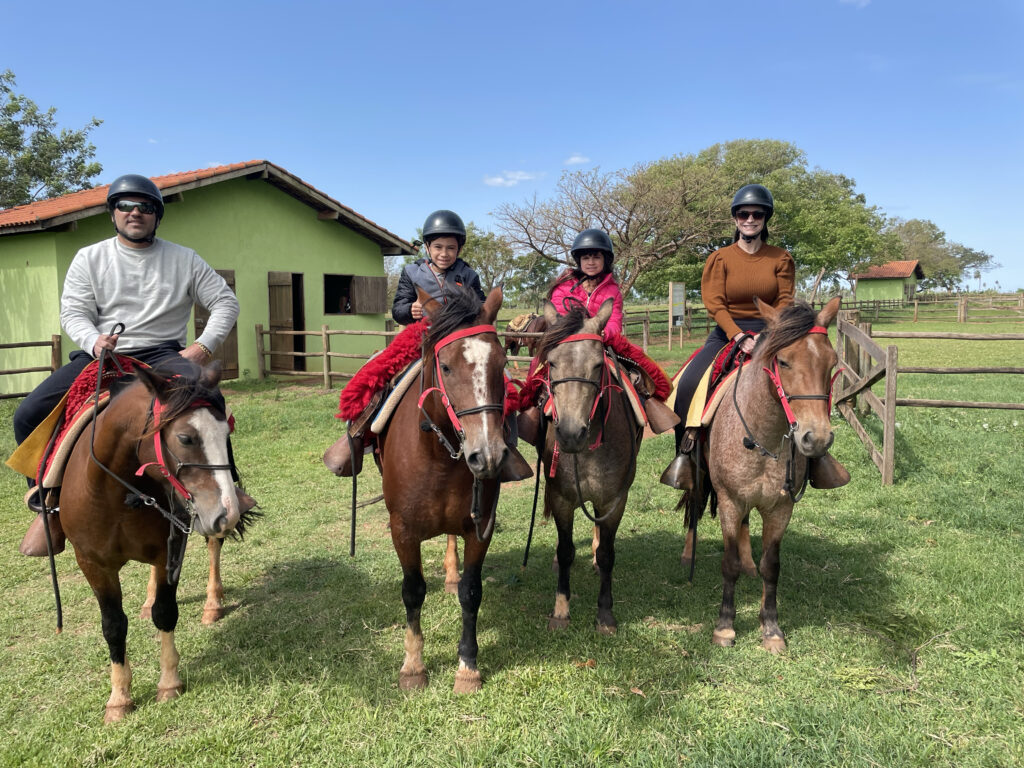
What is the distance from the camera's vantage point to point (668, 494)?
6.95 meters

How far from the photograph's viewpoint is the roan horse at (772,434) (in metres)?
3.33

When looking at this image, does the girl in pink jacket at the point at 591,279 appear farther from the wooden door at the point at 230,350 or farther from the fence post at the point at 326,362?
the wooden door at the point at 230,350

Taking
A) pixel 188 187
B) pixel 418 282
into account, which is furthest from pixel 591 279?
pixel 188 187

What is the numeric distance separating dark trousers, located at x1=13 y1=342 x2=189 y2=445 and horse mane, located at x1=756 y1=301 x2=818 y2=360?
11.4ft

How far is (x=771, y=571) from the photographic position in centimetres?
386

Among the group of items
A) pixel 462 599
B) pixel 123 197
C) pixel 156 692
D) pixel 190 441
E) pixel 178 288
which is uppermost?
pixel 123 197

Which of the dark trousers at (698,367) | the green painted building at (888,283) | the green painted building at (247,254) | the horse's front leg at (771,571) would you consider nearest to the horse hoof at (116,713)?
the horse's front leg at (771,571)

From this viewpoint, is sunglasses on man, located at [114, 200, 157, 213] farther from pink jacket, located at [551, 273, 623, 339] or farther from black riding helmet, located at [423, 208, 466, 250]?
pink jacket, located at [551, 273, 623, 339]

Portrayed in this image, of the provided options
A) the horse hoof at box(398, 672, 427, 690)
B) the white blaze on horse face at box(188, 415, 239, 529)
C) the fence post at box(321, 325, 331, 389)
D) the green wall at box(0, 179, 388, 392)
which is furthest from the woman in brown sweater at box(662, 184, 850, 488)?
the green wall at box(0, 179, 388, 392)

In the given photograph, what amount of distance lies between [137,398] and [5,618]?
2618 mm

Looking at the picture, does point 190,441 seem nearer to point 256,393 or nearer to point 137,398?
point 137,398

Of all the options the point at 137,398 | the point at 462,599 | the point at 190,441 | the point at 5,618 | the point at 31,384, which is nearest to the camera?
the point at 190,441

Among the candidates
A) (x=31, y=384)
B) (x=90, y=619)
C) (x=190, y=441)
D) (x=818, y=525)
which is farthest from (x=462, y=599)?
(x=31, y=384)

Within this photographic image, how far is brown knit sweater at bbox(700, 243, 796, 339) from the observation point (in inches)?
179
